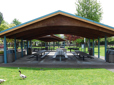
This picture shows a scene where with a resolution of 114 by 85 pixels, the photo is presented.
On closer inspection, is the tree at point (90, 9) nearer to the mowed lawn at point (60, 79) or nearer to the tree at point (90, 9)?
the tree at point (90, 9)

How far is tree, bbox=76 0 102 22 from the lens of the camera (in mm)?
27328

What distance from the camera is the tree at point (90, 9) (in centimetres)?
2733

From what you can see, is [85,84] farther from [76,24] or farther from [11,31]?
[11,31]

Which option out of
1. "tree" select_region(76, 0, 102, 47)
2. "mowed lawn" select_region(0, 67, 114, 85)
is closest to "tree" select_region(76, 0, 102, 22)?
"tree" select_region(76, 0, 102, 47)

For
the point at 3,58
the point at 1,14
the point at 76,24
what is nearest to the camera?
the point at 76,24

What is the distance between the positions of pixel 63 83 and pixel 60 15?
6040 millimetres

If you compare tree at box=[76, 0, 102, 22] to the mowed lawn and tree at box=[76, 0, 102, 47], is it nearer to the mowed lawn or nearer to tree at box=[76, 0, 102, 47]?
tree at box=[76, 0, 102, 47]

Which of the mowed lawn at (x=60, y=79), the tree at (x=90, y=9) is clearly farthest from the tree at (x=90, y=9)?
the mowed lawn at (x=60, y=79)

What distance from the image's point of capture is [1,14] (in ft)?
219

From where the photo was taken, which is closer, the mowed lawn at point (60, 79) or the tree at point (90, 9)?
the mowed lawn at point (60, 79)

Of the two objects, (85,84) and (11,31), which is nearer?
(85,84)

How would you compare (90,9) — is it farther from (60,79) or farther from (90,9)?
(60,79)

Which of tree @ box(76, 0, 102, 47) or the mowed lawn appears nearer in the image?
the mowed lawn

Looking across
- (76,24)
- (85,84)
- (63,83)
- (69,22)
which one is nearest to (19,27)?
(69,22)
